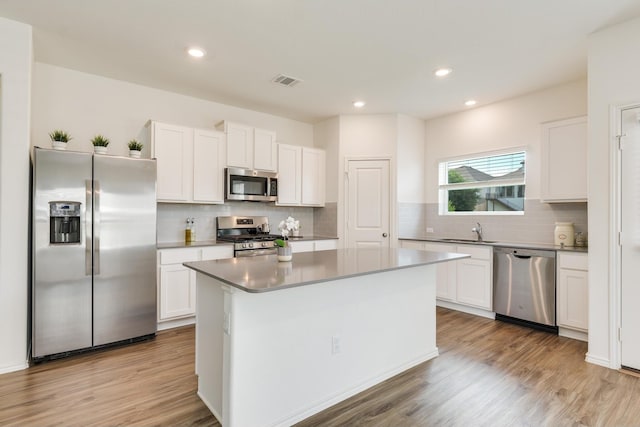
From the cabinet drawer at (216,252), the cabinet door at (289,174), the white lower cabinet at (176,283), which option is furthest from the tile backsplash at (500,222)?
the white lower cabinet at (176,283)

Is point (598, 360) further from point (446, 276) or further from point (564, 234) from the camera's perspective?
point (446, 276)

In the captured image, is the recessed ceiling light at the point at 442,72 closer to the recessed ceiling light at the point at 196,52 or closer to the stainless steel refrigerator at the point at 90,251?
the recessed ceiling light at the point at 196,52

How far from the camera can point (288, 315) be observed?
2.04 metres

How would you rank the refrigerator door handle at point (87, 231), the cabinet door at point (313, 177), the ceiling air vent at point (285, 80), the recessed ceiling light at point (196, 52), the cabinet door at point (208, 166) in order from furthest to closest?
the cabinet door at point (313, 177) < the cabinet door at point (208, 166) < the ceiling air vent at point (285, 80) < the recessed ceiling light at point (196, 52) < the refrigerator door handle at point (87, 231)

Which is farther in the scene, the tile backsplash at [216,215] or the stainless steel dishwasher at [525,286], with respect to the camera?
the tile backsplash at [216,215]

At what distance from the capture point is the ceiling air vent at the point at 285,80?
3.79 meters

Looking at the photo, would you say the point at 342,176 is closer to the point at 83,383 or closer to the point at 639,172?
the point at 639,172

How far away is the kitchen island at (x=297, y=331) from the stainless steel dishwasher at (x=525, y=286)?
1571mm

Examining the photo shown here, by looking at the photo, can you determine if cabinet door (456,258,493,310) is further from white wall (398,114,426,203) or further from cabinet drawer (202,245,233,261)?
cabinet drawer (202,245,233,261)

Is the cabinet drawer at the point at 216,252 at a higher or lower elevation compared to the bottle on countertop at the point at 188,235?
lower

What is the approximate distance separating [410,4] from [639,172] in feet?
7.37

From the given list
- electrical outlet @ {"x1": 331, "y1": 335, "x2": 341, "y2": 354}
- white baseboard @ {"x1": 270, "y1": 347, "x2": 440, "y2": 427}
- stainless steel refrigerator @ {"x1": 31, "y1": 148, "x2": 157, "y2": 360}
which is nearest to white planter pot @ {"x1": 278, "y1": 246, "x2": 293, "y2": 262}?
electrical outlet @ {"x1": 331, "y1": 335, "x2": 341, "y2": 354}

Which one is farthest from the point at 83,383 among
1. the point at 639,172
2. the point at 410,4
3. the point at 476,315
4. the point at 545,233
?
the point at 545,233

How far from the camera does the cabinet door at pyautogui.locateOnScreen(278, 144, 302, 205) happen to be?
16.2 feet
